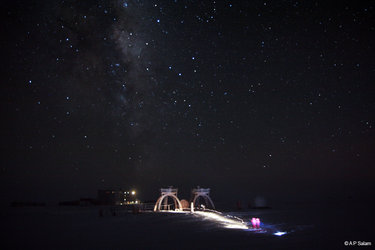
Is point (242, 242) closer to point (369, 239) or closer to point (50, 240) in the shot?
point (369, 239)

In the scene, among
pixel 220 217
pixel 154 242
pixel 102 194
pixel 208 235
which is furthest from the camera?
pixel 102 194

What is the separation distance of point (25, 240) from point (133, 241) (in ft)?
22.2

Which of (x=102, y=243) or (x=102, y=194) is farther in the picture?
(x=102, y=194)

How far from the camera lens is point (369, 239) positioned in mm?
15227

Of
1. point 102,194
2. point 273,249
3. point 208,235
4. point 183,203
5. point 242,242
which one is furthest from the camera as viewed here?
point 102,194

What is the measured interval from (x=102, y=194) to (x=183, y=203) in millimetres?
55802

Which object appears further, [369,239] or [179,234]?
[179,234]

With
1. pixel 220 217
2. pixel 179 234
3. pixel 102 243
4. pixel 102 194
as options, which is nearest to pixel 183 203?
pixel 220 217

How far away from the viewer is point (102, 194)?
9069 cm

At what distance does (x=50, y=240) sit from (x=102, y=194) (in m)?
77.6

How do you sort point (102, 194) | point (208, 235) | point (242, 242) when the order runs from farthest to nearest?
point (102, 194), point (208, 235), point (242, 242)

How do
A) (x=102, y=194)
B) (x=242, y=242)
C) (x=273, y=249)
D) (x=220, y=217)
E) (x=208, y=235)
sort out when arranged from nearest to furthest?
(x=273, y=249) → (x=242, y=242) → (x=208, y=235) → (x=220, y=217) → (x=102, y=194)

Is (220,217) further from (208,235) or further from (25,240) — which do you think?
(25,240)

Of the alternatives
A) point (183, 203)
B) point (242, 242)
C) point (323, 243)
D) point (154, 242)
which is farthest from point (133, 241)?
point (183, 203)
